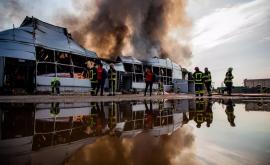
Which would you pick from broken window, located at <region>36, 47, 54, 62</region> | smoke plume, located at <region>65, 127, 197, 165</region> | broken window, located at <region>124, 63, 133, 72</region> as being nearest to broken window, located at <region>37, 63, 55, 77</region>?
broken window, located at <region>36, 47, 54, 62</region>

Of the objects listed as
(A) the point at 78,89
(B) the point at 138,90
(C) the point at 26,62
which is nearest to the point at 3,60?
(C) the point at 26,62

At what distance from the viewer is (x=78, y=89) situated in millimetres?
21781

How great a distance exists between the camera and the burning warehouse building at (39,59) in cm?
1759

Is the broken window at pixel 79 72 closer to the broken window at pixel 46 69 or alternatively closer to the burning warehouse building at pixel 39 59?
the burning warehouse building at pixel 39 59

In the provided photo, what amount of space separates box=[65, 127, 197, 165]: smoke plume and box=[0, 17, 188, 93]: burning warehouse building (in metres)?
16.8

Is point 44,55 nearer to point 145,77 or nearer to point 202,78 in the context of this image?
point 145,77

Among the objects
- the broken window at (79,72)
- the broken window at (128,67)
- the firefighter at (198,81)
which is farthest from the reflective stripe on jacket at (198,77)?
the broken window at (128,67)

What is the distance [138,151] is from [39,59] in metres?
19.4

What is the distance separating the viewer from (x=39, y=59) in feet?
64.9

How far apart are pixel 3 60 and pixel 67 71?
5.46 metres

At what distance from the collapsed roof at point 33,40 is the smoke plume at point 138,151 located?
17228 millimetres

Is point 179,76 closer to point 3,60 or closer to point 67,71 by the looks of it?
point 67,71

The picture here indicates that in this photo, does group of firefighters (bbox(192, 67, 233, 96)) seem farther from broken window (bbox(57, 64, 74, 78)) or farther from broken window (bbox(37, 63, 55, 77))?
broken window (bbox(37, 63, 55, 77))

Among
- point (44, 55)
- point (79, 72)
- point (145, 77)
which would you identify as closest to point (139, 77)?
point (79, 72)
